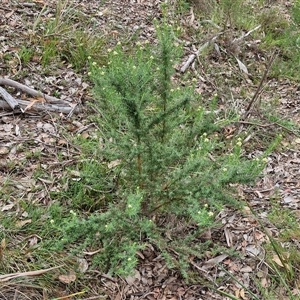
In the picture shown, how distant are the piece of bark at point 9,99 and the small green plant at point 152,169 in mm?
785

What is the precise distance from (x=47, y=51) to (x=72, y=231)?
1853mm

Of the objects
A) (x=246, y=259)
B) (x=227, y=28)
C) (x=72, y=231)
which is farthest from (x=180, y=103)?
(x=227, y=28)

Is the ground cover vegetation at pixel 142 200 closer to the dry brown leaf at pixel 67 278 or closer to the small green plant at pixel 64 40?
the dry brown leaf at pixel 67 278

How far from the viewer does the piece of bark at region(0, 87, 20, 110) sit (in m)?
3.06

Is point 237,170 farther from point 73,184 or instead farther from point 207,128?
point 73,184

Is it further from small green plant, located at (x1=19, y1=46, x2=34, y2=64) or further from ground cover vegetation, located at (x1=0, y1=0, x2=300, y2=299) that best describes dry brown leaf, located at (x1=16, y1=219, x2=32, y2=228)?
small green plant, located at (x1=19, y1=46, x2=34, y2=64)

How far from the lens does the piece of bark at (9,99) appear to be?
10.0 feet

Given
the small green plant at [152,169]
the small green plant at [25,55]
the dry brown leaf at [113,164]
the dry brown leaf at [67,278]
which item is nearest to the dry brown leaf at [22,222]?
the small green plant at [152,169]

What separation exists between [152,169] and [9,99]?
1.30m

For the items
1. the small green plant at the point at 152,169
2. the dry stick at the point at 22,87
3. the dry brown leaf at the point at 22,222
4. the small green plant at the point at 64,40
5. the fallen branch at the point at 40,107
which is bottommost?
the dry brown leaf at the point at 22,222

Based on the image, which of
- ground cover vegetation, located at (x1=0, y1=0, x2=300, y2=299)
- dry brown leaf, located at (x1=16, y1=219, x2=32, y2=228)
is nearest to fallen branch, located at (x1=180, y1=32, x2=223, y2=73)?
ground cover vegetation, located at (x1=0, y1=0, x2=300, y2=299)

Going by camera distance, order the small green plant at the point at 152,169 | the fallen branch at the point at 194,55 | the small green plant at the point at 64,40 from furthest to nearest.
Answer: the fallen branch at the point at 194,55 → the small green plant at the point at 64,40 → the small green plant at the point at 152,169

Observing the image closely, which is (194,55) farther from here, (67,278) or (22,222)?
(67,278)

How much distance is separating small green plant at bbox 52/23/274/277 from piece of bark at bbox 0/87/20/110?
30.9 inches
